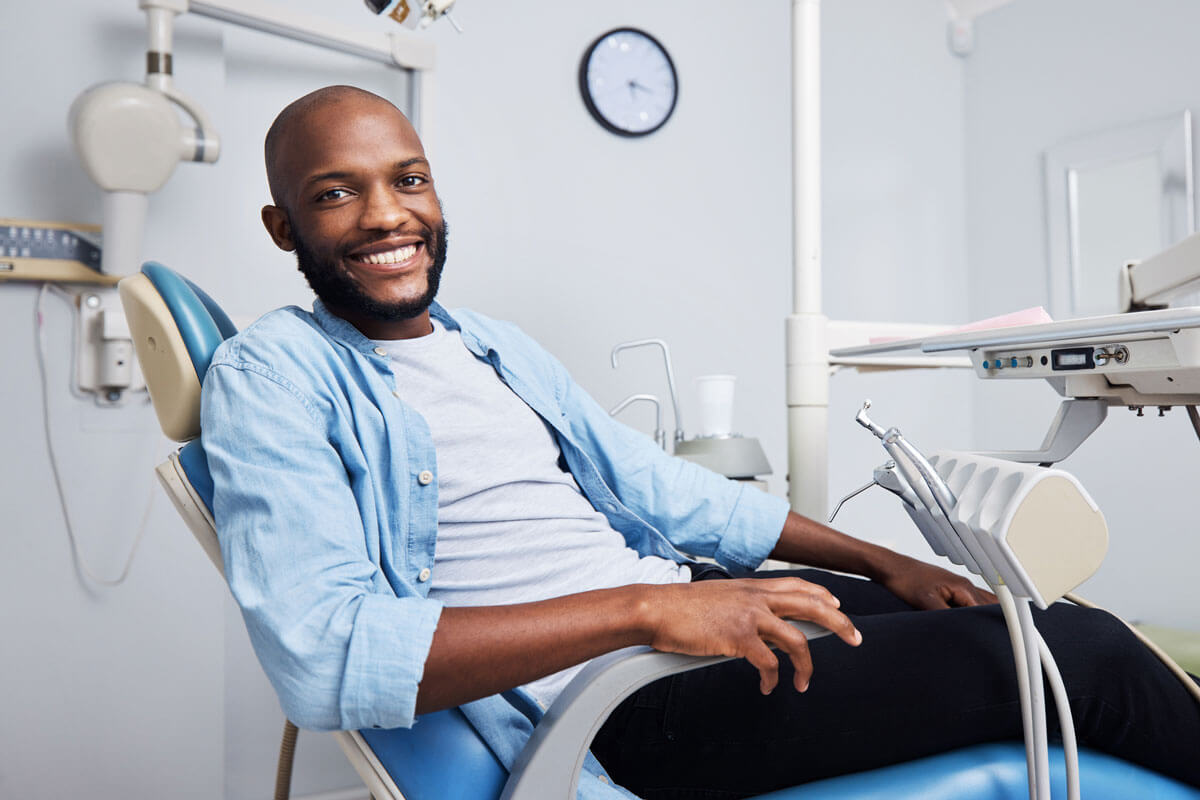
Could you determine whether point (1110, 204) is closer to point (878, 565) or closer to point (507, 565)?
point (878, 565)

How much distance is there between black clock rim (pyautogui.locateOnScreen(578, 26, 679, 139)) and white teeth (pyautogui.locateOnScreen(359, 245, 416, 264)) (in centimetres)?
140

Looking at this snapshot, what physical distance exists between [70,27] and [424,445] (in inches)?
51.2

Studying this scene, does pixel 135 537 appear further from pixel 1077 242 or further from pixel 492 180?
pixel 1077 242

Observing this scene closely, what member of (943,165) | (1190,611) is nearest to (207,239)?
(943,165)

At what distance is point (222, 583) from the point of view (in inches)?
73.2

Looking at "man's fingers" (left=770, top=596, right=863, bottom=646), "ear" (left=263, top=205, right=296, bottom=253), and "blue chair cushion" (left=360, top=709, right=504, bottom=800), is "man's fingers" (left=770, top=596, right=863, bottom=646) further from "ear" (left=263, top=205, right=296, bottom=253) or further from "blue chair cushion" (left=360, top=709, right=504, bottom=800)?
"ear" (left=263, top=205, right=296, bottom=253)

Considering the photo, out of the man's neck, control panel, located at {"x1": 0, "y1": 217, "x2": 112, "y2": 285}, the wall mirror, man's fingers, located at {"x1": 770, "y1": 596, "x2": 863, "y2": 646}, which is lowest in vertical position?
man's fingers, located at {"x1": 770, "y1": 596, "x2": 863, "y2": 646}

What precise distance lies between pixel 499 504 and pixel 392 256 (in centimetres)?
31

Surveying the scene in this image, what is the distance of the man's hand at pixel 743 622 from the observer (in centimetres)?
73

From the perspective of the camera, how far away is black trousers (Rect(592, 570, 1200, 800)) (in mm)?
876

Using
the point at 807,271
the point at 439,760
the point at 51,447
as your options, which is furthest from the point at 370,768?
the point at 51,447

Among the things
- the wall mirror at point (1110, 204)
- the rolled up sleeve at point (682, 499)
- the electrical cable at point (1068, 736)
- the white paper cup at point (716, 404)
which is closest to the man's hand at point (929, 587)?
the rolled up sleeve at point (682, 499)

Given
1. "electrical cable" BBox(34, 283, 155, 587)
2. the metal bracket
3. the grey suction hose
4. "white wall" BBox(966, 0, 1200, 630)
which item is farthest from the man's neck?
"white wall" BBox(966, 0, 1200, 630)

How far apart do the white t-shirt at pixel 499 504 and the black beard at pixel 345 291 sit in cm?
5
